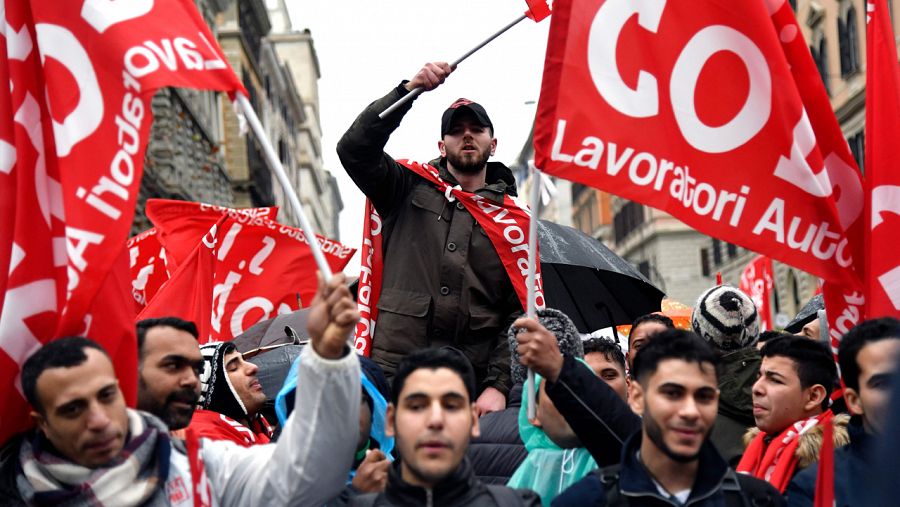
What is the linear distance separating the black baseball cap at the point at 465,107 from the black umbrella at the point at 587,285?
219 cm

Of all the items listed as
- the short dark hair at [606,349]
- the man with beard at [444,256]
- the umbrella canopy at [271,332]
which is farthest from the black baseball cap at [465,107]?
the umbrella canopy at [271,332]

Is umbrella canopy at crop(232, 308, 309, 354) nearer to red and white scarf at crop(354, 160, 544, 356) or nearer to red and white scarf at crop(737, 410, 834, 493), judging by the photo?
red and white scarf at crop(354, 160, 544, 356)

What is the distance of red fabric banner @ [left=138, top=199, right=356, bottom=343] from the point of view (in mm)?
9422

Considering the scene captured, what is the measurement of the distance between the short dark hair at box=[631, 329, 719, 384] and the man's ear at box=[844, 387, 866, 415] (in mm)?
497

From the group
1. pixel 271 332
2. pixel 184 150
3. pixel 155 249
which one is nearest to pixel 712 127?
pixel 271 332

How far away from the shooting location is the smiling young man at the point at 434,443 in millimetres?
3738

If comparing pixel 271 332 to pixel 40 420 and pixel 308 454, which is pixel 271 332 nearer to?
pixel 40 420

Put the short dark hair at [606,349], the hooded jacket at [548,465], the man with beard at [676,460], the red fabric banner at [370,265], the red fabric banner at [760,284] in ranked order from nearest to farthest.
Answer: the man with beard at [676,460], the hooded jacket at [548,465], the short dark hair at [606,349], the red fabric banner at [370,265], the red fabric banner at [760,284]

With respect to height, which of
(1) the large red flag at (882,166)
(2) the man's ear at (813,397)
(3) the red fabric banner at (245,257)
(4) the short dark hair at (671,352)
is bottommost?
(3) the red fabric banner at (245,257)

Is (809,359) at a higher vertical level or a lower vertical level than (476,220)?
lower

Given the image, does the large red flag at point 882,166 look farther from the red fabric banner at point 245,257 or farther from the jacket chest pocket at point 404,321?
the red fabric banner at point 245,257

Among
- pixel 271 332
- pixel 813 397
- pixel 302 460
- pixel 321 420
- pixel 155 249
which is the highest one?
pixel 321 420

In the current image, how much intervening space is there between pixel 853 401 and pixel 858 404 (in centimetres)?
3

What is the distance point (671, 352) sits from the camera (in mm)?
3896
